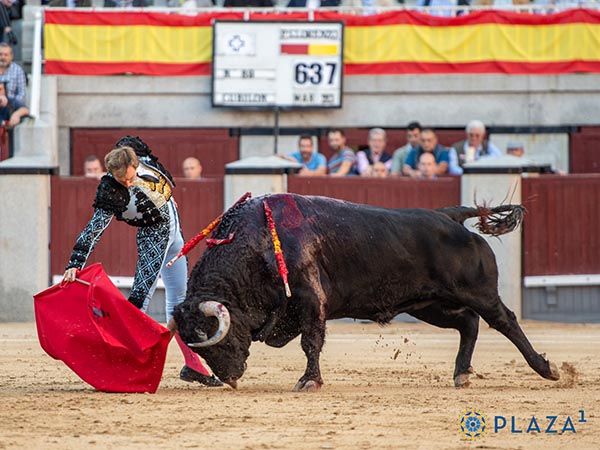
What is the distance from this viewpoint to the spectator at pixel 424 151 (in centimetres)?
1345

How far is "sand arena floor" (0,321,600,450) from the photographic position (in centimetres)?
602

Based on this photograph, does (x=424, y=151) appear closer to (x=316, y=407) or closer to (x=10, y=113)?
(x=10, y=113)

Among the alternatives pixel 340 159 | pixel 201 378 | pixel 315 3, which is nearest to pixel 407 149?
pixel 340 159

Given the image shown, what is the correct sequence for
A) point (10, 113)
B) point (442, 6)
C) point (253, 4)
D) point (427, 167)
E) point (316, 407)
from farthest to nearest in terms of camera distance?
point (253, 4) → point (442, 6) → point (10, 113) → point (427, 167) → point (316, 407)

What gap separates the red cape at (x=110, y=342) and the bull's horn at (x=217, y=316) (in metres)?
0.28

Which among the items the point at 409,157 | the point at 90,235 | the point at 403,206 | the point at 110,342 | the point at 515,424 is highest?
the point at 409,157

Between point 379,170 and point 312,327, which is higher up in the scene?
point 379,170

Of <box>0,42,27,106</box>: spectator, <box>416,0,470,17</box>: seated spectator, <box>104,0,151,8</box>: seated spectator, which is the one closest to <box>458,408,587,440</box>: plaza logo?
<box>416,0,470,17</box>: seated spectator

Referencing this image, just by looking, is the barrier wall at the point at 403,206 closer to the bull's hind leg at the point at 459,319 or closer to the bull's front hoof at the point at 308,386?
the bull's hind leg at the point at 459,319

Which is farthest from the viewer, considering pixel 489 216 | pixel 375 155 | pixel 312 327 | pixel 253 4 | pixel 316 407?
pixel 253 4

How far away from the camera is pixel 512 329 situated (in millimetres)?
8234

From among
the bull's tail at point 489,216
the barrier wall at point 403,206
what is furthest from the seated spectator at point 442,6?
the bull's tail at point 489,216

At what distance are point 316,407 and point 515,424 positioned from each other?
1.02 metres

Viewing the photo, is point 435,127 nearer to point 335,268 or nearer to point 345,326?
point 345,326
